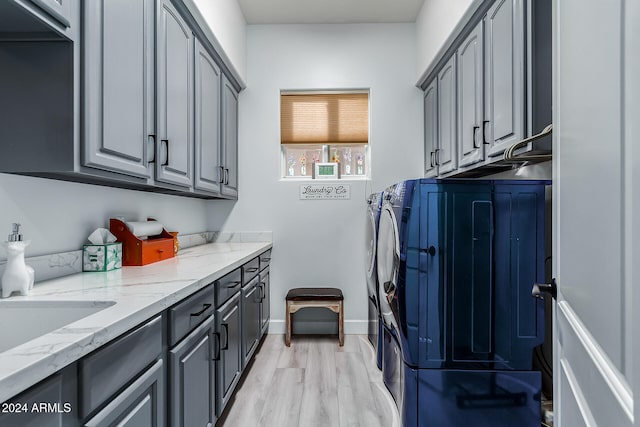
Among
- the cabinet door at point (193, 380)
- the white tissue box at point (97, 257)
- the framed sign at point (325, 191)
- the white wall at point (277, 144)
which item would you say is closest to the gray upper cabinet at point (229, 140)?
the white wall at point (277, 144)

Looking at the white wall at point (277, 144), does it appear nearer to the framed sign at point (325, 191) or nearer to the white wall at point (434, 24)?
the framed sign at point (325, 191)

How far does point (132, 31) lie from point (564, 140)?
1.65 meters

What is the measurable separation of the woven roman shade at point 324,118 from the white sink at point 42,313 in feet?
8.71

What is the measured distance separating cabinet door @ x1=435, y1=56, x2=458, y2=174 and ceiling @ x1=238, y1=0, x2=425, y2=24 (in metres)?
0.81

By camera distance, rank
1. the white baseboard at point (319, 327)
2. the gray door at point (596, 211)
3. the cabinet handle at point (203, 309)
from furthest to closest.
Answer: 1. the white baseboard at point (319, 327)
2. the cabinet handle at point (203, 309)
3. the gray door at point (596, 211)

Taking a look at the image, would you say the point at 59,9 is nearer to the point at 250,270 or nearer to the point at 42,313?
the point at 42,313

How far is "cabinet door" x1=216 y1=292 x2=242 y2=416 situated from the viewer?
170cm

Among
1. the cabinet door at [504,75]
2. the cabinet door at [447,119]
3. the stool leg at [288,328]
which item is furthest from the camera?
the stool leg at [288,328]

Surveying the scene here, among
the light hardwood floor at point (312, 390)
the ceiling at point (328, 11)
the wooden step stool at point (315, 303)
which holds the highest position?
the ceiling at point (328, 11)

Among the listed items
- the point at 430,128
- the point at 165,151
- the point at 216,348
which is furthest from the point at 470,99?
the point at 216,348

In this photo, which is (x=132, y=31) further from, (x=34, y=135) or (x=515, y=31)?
(x=515, y=31)

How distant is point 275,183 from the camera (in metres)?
3.33

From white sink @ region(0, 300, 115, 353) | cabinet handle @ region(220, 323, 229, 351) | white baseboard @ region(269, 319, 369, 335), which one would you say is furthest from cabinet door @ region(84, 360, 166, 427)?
white baseboard @ region(269, 319, 369, 335)

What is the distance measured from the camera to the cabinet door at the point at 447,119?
8.23 ft
